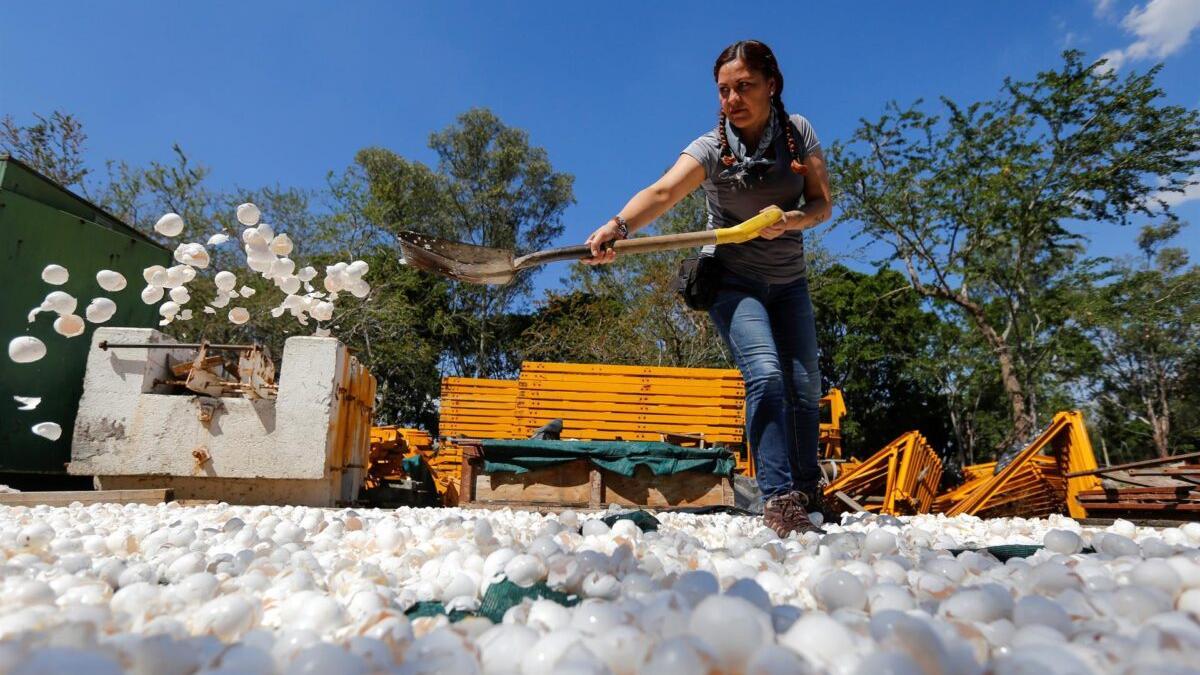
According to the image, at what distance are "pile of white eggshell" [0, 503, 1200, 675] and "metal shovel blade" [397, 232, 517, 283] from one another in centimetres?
150

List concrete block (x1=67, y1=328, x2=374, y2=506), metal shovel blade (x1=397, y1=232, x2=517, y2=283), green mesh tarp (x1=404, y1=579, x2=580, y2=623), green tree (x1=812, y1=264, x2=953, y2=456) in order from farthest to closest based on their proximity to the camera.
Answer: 1. green tree (x1=812, y1=264, x2=953, y2=456)
2. concrete block (x1=67, y1=328, x2=374, y2=506)
3. metal shovel blade (x1=397, y1=232, x2=517, y2=283)
4. green mesh tarp (x1=404, y1=579, x2=580, y2=623)

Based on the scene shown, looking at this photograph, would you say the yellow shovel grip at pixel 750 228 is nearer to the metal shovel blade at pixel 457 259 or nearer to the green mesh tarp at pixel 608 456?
the metal shovel blade at pixel 457 259

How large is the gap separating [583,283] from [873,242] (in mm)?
9630

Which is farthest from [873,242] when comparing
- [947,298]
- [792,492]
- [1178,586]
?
[1178,586]

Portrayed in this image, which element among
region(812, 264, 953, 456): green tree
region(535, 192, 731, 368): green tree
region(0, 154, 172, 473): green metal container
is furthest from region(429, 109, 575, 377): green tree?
region(0, 154, 172, 473): green metal container

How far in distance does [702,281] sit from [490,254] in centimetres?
110

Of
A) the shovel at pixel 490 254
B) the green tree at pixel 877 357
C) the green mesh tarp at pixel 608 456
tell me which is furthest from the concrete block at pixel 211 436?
the green tree at pixel 877 357

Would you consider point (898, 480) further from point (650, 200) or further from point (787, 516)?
point (650, 200)

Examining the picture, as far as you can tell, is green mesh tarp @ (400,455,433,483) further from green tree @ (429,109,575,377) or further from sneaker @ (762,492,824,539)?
green tree @ (429,109,575,377)

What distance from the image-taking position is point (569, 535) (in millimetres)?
1999

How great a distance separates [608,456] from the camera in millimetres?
5137

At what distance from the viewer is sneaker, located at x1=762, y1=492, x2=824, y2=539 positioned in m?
2.33

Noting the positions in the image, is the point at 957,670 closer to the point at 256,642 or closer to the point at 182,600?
the point at 256,642

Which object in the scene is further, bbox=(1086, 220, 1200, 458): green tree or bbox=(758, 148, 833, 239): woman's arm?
bbox=(1086, 220, 1200, 458): green tree
